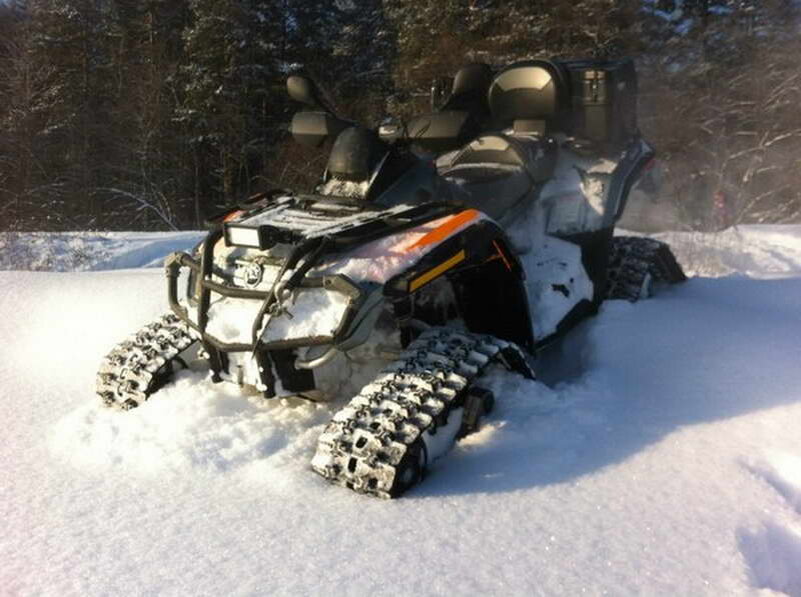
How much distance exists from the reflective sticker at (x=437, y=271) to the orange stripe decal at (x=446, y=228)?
0.09m

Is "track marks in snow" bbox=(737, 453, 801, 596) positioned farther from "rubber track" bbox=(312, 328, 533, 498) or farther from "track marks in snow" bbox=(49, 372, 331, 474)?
"track marks in snow" bbox=(49, 372, 331, 474)

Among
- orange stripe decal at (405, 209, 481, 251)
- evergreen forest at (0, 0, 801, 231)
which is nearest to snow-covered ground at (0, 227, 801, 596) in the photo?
orange stripe decal at (405, 209, 481, 251)

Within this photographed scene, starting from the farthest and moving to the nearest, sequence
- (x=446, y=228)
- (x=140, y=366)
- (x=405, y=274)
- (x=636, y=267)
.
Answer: (x=636, y=267) → (x=140, y=366) → (x=446, y=228) → (x=405, y=274)

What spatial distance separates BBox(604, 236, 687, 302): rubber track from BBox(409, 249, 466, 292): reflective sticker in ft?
7.29

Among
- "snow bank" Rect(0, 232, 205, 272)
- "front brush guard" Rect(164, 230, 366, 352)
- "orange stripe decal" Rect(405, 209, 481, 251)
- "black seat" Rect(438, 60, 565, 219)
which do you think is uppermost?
"black seat" Rect(438, 60, 565, 219)

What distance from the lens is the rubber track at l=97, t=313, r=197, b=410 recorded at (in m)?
3.14

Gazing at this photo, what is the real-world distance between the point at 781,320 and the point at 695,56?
19598mm

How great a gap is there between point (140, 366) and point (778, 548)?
2495 millimetres

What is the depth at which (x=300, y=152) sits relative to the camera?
21859 millimetres

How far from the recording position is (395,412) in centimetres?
246

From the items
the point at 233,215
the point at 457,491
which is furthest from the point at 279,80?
the point at 457,491

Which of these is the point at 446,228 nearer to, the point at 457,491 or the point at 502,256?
the point at 502,256

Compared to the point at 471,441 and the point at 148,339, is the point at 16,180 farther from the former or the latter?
the point at 471,441

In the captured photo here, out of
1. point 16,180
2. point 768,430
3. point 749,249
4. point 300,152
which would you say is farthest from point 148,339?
point 16,180
